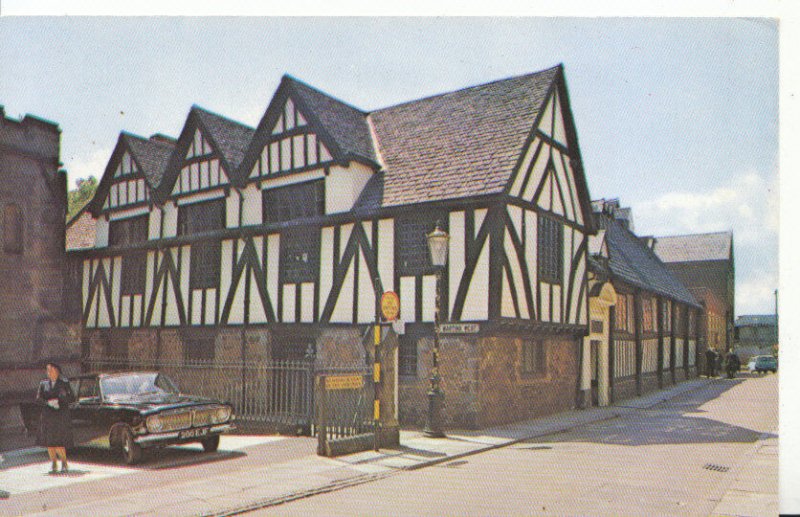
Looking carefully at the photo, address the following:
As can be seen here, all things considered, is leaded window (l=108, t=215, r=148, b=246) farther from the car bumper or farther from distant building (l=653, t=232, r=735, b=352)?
distant building (l=653, t=232, r=735, b=352)

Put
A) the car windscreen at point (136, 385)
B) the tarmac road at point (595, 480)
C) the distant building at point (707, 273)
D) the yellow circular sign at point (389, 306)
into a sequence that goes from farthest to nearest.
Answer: the distant building at point (707, 273) < the yellow circular sign at point (389, 306) < the car windscreen at point (136, 385) < the tarmac road at point (595, 480)

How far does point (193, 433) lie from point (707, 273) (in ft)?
113

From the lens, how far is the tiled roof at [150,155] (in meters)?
23.5

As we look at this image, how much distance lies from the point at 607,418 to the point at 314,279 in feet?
28.0

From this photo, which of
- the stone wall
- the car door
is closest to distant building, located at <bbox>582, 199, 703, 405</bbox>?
the stone wall

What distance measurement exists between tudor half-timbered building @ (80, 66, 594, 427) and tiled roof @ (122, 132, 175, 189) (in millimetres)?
94

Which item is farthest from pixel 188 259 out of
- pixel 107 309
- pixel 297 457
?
pixel 297 457

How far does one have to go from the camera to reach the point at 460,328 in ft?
54.5

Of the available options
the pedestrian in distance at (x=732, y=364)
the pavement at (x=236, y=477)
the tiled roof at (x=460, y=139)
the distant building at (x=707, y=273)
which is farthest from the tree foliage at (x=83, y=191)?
the pedestrian in distance at (x=732, y=364)

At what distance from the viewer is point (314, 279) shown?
1920cm

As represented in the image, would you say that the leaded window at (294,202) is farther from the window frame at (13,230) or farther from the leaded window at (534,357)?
the window frame at (13,230)

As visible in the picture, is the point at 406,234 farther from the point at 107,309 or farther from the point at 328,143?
the point at 107,309

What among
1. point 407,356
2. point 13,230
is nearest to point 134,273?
point 13,230

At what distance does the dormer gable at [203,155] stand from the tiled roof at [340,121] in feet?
10.4
